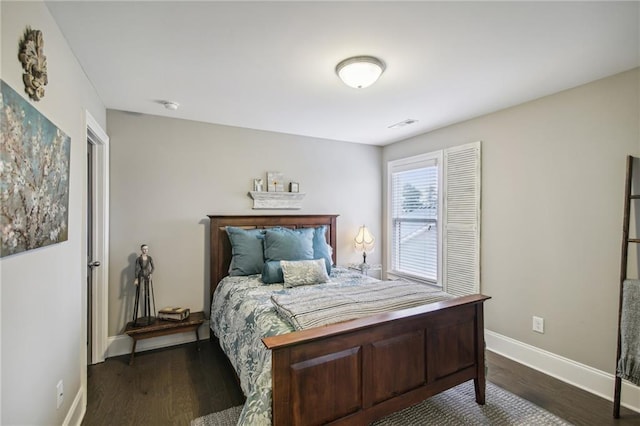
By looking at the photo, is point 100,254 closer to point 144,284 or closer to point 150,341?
point 144,284

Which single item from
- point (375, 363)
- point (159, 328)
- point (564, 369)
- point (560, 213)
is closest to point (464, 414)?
point (375, 363)

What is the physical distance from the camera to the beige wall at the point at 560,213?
229 centimetres

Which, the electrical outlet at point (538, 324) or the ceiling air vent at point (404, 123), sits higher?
the ceiling air vent at point (404, 123)

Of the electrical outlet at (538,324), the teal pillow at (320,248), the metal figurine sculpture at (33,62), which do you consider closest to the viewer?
the metal figurine sculpture at (33,62)

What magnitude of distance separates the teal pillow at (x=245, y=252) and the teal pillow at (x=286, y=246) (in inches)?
3.3

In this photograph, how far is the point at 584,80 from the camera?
2367 mm

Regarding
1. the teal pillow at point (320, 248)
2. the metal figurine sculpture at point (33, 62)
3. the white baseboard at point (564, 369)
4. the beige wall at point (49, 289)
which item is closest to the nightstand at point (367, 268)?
the teal pillow at point (320, 248)

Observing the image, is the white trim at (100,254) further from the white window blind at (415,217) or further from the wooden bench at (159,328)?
the white window blind at (415,217)

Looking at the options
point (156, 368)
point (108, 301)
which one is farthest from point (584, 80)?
point (108, 301)

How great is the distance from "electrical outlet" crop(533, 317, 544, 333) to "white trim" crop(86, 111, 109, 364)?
157 inches

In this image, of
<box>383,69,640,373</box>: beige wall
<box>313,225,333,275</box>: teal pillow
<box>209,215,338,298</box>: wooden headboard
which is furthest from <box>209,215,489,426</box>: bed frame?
<box>209,215,338,298</box>: wooden headboard

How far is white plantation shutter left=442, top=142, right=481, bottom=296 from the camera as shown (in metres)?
3.26

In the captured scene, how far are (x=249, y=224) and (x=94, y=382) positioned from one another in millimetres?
1936

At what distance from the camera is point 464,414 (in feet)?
6.82
